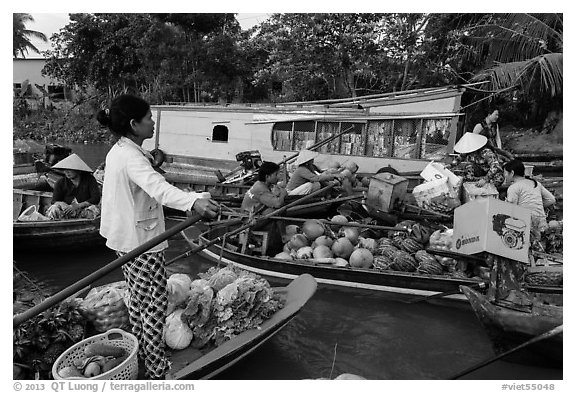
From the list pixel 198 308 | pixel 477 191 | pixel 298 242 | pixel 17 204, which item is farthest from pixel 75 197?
pixel 477 191

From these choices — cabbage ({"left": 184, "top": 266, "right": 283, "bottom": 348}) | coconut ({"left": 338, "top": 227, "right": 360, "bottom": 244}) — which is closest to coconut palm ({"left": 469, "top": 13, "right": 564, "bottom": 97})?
coconut ({"left": 338, "top": 227, "right": 360, "bottom": 244})

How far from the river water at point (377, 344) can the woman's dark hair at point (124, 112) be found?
8.29ft

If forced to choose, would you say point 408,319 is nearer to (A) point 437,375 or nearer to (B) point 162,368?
(A) point 437,375

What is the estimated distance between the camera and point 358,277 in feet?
19.6

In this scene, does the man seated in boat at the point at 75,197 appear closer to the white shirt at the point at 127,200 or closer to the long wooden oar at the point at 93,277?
the white shirt at the point at 127,200

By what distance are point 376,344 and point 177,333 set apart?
2.41 metres

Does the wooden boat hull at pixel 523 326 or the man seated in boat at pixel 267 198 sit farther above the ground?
the man seated in boat at pixel 267 198

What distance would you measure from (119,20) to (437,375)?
Result: 19941 mm

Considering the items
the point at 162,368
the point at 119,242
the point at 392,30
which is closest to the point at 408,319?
the point at 162,368

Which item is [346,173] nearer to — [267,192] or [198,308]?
[267,192]

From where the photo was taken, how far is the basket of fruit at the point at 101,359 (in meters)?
3.03

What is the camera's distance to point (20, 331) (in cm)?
338

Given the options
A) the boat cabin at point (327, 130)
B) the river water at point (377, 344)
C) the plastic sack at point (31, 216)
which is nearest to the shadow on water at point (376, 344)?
the river water at point (377, 344)

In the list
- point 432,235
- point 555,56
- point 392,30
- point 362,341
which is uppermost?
point 392,30
